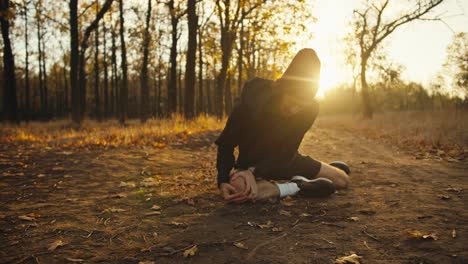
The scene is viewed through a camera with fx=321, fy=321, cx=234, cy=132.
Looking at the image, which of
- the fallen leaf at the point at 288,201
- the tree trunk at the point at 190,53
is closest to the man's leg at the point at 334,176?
the fallen leaf at the point at 288,201

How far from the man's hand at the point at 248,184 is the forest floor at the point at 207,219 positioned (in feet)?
0.43

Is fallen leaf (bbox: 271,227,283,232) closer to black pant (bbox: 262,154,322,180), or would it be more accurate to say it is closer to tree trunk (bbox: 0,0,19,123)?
black pant (bbox: 262,154,322,180)

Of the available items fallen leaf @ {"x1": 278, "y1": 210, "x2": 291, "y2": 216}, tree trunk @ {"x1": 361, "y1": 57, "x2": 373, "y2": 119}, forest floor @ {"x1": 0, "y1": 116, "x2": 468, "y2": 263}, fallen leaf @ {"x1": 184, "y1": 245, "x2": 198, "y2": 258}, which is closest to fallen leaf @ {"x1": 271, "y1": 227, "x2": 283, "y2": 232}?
forest floor @ {"x1": 0, "y1": 116, "x2": 468, "y2": 263}

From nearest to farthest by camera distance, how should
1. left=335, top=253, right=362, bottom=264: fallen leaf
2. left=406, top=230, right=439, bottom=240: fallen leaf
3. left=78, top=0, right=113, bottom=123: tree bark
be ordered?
left=335, top=253, right=362, bottom=264: fallen leaf, left=406, top=230, right=439, bottom=240: fallen leaf, left=78, top=0, right=113, bottom=123: tree bark

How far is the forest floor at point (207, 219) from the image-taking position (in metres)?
2.27

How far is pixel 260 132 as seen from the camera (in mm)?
3727

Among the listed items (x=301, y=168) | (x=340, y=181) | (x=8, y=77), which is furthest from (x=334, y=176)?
(x=8, y=77)

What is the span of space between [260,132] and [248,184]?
2.21 ft

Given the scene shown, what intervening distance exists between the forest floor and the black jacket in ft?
1.57

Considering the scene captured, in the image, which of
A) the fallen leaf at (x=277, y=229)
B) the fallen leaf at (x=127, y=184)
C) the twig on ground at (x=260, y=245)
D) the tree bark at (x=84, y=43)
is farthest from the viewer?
the tree bark at (x=84, y=43)

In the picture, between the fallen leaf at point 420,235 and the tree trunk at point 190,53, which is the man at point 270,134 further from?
the tree trunk at point 190,53

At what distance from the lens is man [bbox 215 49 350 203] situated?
3395 mm

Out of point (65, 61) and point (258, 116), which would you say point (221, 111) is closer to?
point (258, 116)

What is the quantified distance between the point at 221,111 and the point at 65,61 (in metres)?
23.7
